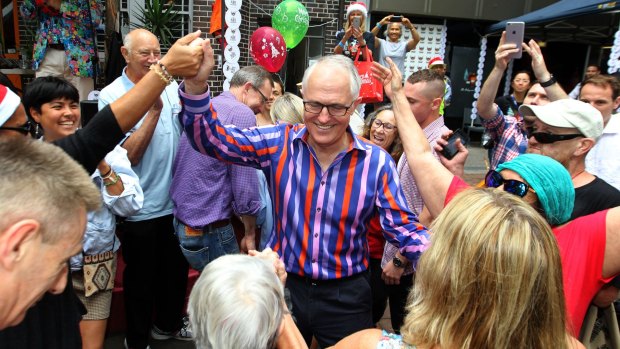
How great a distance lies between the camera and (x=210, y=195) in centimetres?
285

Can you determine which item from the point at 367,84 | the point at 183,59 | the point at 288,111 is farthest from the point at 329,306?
the point at 367,84

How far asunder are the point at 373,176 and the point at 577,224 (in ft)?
2.83

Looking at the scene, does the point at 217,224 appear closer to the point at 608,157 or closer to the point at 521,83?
the point at 608,157

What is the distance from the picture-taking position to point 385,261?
2.75m

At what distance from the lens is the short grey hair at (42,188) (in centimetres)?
94

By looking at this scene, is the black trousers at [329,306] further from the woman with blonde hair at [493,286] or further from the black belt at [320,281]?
the woman with blonde hair at [493,286]

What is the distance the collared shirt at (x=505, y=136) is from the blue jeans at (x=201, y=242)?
7.13ft

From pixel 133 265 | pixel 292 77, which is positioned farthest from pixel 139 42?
pixel 292 77

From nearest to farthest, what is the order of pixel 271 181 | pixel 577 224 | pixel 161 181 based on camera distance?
pixel 577 224 → pixel 271 181 → pixel 161 181

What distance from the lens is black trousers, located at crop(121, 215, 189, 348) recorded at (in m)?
2.98

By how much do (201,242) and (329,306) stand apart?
3.69 feet

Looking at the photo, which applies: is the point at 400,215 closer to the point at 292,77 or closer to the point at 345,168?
the point at 345,168

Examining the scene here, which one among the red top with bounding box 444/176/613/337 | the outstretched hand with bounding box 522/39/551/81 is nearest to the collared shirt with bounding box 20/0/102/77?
the outstretched hand with bounding box 522/39/551/81

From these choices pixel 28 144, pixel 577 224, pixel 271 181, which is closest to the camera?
pixel 28 144
